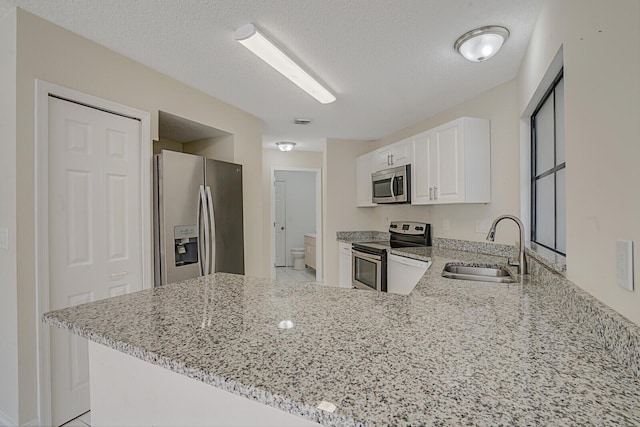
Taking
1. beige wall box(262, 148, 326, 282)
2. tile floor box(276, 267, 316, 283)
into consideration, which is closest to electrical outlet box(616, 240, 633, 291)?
beige wall box(262, 148, 326, 282)

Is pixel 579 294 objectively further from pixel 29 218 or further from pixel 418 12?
pixel 29 218

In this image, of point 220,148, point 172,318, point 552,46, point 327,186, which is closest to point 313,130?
point 327,186

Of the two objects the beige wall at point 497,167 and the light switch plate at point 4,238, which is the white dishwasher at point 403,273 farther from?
the light switch plate at point 4,238

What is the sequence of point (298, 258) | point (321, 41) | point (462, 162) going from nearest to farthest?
point (321, 41)
point (462, 162)
point (298, 258)

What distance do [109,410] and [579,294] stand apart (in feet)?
5.35

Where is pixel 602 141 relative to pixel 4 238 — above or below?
above

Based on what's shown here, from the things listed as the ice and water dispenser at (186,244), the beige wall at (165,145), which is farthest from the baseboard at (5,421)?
the beige wall at (165,145)

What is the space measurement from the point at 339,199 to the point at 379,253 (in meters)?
1.41

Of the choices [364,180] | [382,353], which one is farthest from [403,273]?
[382,353]

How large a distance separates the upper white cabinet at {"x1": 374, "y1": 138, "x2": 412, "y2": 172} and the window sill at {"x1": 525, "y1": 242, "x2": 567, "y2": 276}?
1.74 m

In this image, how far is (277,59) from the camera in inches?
86.2

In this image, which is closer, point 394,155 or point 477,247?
point 477,247

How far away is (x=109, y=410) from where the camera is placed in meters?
1.06

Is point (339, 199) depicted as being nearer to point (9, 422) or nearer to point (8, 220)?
point (8, 220)
